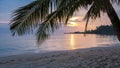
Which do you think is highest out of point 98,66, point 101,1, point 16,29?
point 101,1

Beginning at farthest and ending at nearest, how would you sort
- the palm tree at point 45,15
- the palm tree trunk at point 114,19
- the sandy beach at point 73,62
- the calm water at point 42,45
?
the calm water at point 42,45, the sandy beach at point 73,62, the palm tree trunk at point 114,19, the palm tree at point 45,15

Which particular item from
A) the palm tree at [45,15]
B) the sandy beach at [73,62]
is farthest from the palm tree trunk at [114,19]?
the sandy beach at [73,62]

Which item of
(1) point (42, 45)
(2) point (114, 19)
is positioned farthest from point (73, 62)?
(1) point (42, 45)

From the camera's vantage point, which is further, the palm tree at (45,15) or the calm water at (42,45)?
the calm water at (42,45)

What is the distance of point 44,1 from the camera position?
625 centimetres

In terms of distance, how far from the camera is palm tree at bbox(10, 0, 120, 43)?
6141 millimetres

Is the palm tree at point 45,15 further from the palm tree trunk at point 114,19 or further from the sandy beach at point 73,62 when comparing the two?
the sandy beach at point 73,62

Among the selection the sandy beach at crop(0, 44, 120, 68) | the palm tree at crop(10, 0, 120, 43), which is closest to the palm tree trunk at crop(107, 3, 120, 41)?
the palm tree at crop(10, 0, 120, 43)

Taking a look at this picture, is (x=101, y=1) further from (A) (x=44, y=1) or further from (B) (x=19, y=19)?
(B) (x=19, y=19)

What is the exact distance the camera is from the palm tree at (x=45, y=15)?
6141 millimetres

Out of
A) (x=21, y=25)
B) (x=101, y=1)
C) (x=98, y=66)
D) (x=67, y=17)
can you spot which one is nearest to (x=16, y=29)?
(x=21, y=25)

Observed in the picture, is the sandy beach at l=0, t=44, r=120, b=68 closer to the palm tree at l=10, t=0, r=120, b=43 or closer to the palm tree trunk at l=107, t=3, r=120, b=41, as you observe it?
the palm tree trunk at l=107, t=3, r=120, b=41

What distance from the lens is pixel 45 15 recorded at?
6.90 metres

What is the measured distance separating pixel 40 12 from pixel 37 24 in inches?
13.4
